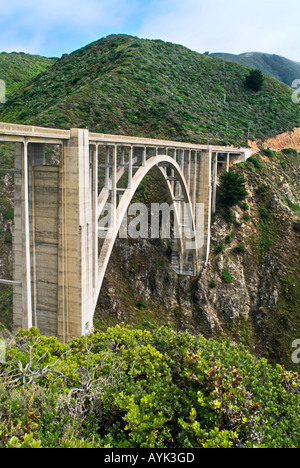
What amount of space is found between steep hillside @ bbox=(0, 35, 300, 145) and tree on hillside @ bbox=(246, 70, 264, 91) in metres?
1.00

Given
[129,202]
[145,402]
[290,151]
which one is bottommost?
[145,402]

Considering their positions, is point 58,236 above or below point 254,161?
below

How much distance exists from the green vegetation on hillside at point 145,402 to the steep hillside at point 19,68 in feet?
206

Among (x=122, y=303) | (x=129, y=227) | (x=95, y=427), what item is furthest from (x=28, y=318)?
(x=129, y=227)

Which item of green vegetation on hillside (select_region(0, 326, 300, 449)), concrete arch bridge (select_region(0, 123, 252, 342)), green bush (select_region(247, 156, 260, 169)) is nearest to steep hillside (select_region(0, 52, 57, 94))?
green bush (select_region(247, 156, 260, 169))

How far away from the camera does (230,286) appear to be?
34.2 metres

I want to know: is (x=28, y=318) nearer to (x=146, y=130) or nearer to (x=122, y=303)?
(x=122, y=303)

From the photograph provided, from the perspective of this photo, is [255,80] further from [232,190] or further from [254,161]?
[232,190]

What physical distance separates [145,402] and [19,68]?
82086 mm

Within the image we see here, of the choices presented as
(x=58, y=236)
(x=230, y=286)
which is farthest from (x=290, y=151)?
(x=58, y=236)

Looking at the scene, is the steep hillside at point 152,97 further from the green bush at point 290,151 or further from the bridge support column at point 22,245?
the bridge support column at point 22,245

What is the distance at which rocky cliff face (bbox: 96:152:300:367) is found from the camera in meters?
→ 30.8

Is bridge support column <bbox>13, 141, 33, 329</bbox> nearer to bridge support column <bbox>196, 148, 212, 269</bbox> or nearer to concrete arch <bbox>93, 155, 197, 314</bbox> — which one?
concrete arch <bbox>93, 155, 197, 314</bbox>

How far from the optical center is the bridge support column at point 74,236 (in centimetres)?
1472
